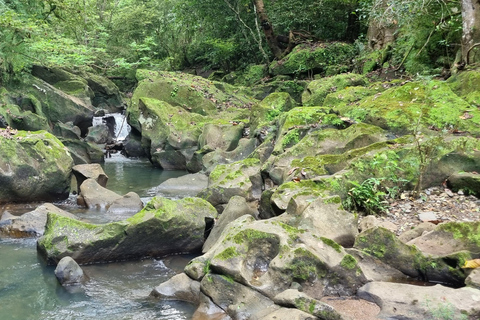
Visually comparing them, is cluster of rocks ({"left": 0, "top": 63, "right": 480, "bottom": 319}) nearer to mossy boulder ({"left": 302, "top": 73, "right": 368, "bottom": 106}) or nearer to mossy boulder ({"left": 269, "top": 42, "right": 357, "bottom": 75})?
mossy boulder ({"left": 302, "top": 73, "right": 368, "bottom": 106})

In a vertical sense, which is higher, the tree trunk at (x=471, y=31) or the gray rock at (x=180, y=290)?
the tree trunk at (x=471, y=31)

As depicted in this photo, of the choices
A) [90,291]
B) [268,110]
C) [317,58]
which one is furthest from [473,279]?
[317,58]

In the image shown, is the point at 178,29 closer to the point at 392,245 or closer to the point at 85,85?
the point at 85,85

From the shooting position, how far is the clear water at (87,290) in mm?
5008

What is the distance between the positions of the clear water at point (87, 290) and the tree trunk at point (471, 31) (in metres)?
7.62

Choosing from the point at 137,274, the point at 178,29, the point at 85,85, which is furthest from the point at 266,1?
the point at 137,274

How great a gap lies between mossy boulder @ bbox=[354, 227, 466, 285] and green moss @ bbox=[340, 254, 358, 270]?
1.46ft

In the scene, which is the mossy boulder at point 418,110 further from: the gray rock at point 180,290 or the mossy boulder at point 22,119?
the mossy boulder at point 22,119

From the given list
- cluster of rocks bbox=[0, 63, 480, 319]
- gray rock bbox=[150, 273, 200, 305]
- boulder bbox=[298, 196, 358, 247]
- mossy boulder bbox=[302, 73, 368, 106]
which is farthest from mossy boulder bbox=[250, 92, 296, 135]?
gray rock bbox=[150, 273, 200, 305]

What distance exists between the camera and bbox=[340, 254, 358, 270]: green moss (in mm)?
4535

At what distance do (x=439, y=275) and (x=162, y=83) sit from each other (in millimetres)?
14113

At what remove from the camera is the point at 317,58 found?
18578 mm

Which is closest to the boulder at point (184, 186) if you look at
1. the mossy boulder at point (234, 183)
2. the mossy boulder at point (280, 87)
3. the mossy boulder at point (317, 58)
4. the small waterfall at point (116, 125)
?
the mossy boulder at point (234, 183)

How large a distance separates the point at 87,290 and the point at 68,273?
1.25ft
